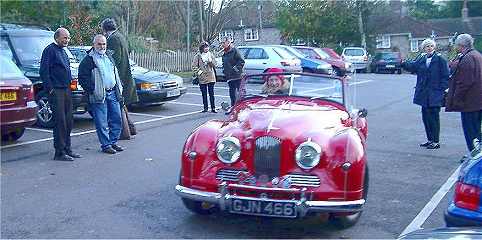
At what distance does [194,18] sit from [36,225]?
121 feet

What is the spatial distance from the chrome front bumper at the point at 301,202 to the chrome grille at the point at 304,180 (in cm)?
10

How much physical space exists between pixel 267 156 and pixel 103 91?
427 cm

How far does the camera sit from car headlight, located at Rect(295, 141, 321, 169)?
5668mm

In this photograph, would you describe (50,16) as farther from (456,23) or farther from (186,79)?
(456,23)

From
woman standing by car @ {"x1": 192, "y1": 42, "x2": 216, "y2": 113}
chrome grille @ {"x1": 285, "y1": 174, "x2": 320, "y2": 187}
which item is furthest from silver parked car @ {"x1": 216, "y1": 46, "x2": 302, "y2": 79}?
chrome grille @ {"x1": 285, "y1": 174, "x2": 320, "y2": 187}

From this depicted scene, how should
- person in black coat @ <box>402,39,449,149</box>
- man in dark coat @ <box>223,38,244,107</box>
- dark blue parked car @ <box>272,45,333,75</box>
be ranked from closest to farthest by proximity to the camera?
person in black coat @ <box>402,39,449,149</box>, man in dark coat @ <box>223,38,244,107</box>, dark blue parked car @ <box>272,45,333,75</box>

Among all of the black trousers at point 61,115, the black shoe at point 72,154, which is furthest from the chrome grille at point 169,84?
the black trousers at point 61,115

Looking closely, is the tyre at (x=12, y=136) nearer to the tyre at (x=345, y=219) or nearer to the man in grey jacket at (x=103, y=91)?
the man in grey jacket at (x=103, y=91)

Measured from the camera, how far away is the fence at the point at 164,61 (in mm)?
26734

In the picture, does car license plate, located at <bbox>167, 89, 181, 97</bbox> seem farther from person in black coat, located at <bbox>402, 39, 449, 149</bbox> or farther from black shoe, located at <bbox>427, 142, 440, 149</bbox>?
black shoe, located at <bbox>427, 142, 440, 149</bbox>

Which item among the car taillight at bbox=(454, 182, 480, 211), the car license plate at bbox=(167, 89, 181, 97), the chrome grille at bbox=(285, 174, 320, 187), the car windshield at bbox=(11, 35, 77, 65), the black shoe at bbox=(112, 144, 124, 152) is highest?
the car windshield at bbox=(11, 35, 77, 65)

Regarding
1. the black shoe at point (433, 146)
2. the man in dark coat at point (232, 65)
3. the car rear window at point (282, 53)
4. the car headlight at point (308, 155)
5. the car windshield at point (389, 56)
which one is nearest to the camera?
the car headlight at point (308, 155)

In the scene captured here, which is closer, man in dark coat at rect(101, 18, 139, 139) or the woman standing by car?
man in dark coat at rect(101, 18, 139, 139)

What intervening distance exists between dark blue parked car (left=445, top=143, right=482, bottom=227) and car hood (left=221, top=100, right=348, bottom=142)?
1490 millimetres
